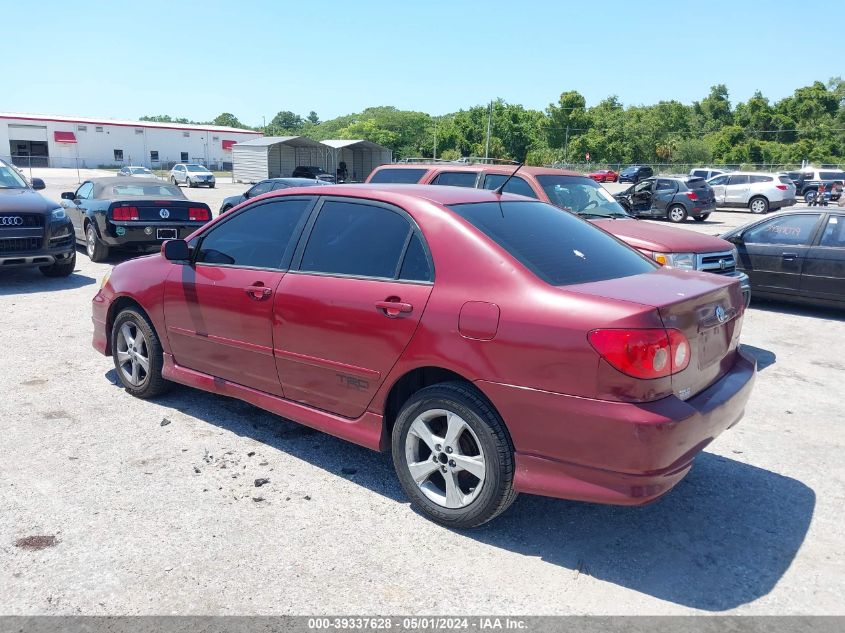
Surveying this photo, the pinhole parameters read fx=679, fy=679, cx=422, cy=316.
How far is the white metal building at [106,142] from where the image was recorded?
6575cm

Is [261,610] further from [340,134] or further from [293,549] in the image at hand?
[340,134]

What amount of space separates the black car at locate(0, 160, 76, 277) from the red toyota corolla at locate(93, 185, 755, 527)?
5.85 metres

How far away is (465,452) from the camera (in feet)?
11.3

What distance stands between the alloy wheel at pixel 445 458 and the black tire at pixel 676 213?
73.9 ft

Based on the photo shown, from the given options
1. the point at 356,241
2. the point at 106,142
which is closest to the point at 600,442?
the point at 356,241

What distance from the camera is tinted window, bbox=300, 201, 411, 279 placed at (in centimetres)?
379

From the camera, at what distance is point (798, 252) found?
9.00 m

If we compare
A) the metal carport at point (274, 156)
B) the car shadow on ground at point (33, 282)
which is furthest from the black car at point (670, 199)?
the metal carport at point (274, 156)

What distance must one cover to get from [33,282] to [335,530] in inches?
344

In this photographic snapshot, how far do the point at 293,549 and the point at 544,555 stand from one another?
4.01ft

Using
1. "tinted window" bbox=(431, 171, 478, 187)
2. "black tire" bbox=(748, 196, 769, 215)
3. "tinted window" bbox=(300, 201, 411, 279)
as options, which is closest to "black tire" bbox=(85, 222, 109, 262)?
"tinted window" bbox=(431, 171, 478, 187)

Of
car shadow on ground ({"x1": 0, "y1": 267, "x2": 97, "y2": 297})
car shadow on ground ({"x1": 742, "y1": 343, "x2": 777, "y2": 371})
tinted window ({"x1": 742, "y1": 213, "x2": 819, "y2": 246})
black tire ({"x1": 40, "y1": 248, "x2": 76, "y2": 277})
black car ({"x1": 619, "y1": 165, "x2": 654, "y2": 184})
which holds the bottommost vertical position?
car shadow on ground ({"x1": 742, "y1": 343, "x2": 777, "y2": 371})

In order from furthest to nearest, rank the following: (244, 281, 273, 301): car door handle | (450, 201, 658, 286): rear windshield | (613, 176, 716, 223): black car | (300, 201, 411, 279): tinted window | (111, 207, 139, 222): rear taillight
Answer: (613, 176, 716, 223): black car, (111, 207, 139, 222): rear taillight, (244, 281, 273, 301): car door handle, (300, 201, 411, 279): tinted window, (450, 201, 658, 286): rear windshield

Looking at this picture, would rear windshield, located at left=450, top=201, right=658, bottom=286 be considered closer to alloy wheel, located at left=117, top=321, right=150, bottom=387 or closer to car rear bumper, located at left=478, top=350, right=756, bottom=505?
car rear bumper, located at left=478, top=350, right=756, bottom=505
